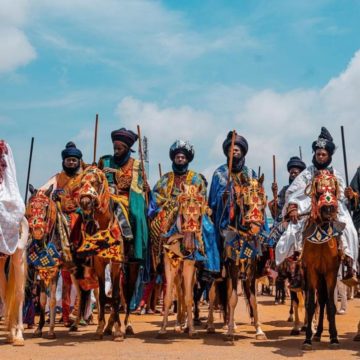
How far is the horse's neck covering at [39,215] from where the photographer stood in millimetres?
10615

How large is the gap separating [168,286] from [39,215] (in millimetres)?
2423

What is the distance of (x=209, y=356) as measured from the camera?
8773mm

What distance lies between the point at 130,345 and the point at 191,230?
2.05m

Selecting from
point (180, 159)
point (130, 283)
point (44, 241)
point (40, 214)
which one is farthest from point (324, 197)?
point (44, 241)

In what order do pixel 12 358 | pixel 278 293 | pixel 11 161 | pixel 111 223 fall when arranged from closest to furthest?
pixel 12 358, pixel 11 161, pixel 111 223, pixel 278 293

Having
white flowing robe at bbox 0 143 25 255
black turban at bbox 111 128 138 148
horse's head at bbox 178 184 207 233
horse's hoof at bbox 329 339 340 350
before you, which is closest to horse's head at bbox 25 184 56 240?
white flowing robe at bbox 0 143 25 255

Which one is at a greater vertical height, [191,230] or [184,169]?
[184,169]

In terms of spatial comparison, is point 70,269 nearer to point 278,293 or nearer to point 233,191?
point 233,191

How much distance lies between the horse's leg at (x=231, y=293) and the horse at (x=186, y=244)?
0.58m

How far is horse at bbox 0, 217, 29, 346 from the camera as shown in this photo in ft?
32.4

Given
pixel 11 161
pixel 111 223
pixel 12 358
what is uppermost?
pixel 11 161

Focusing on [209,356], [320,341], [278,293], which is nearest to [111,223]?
[209,356]

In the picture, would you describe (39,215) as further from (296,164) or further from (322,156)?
(296,164)

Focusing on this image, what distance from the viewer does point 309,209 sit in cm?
1109
